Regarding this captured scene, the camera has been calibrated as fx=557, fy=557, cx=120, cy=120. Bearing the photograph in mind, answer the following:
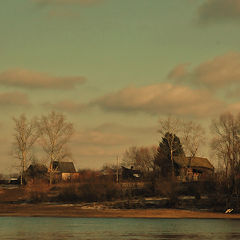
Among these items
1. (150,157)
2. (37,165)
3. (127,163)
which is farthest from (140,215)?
(127,163)

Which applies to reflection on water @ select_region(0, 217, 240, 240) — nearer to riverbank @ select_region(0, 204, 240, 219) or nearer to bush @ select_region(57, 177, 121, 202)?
riverbank @ select_region(0, 204, 240, 219)

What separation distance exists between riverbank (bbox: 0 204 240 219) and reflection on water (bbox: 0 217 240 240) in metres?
4.20

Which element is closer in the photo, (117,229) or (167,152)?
(117,229)

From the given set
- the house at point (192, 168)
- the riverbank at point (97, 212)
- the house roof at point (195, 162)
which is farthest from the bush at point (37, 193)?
the house roof at point (195, 162)

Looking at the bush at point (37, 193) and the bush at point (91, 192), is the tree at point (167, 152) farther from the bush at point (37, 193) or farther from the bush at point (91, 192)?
the bush at point (37, 193)

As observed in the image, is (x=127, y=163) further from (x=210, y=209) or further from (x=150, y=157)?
(x=210, y=209)

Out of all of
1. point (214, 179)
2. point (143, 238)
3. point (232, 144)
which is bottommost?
point (143, 238)

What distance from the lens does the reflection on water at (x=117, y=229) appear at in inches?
1757

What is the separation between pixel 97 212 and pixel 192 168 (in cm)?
4532

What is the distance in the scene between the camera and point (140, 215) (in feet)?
227

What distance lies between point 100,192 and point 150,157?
5806 centimetres

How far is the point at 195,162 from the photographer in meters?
115

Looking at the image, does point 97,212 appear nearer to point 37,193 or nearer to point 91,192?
point 91,192

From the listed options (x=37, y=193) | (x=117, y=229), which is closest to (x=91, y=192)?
(x=37, y=193)
